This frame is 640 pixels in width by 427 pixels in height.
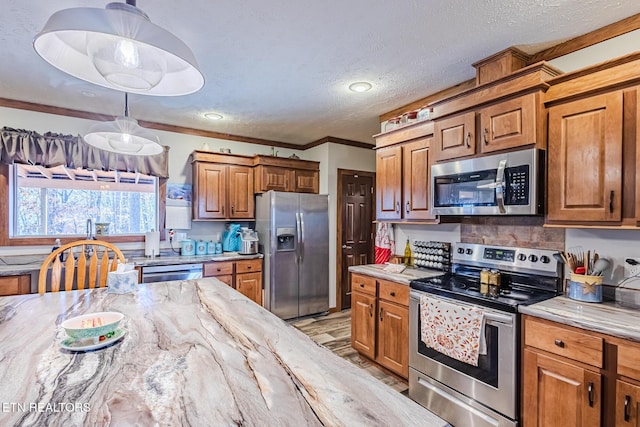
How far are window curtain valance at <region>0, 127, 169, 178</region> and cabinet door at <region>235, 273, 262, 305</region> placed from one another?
63.5 inches

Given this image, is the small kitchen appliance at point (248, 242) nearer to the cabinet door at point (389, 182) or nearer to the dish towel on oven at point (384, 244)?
the dish towel on oven at point (384, 244)

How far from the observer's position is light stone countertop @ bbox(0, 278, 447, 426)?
725 mm

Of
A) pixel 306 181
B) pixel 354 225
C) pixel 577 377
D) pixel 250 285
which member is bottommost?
pixel 250 285

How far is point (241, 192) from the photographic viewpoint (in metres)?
4.32

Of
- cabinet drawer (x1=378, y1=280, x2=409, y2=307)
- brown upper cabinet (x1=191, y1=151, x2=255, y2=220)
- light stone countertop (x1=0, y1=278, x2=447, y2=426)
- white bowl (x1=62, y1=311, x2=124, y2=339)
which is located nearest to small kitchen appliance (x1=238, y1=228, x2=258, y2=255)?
brown upper cabinet (x1=191, y1=151, x2=255, y2=220)

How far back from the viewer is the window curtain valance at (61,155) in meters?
3.11

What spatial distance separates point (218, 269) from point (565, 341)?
327 centimetres

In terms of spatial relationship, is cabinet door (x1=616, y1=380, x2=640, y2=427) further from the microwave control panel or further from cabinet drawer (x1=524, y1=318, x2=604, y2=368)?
the microwave control panel

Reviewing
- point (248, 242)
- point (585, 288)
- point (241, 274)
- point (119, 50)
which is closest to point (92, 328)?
point (119, 50)

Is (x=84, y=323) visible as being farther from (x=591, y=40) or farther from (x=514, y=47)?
(x=591, y=40)

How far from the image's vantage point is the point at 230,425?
70 centimetres

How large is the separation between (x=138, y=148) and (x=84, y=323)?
130 centimetres

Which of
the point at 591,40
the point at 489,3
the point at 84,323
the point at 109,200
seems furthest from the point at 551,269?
the point at 109,200

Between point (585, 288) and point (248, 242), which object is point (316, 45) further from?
point (248, 242)
